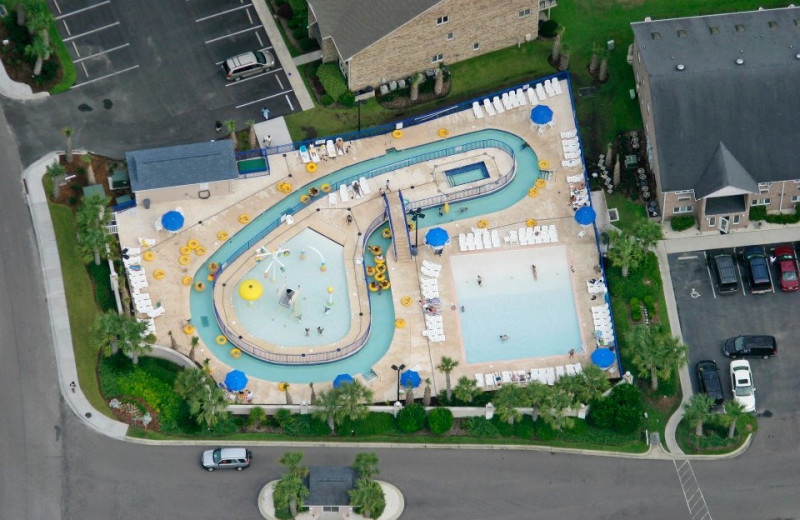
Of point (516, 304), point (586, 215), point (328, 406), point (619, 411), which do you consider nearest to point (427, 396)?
point (328, 406)

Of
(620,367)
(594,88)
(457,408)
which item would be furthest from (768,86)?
(457,408)

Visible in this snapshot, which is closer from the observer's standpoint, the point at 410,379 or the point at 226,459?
the point at 226,459

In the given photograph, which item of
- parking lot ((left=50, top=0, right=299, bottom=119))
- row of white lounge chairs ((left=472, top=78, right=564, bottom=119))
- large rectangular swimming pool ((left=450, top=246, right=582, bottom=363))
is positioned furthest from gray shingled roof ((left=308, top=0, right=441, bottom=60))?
large rectangular swimming pool ((left=450, top=246, right=582, bottom=363))

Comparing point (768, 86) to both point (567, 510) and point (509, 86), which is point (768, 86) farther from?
point (567, 510)

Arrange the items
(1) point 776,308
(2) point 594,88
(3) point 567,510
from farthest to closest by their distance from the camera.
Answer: (2) point 594,88 < (1) point 776,308 < (3) point 567,510

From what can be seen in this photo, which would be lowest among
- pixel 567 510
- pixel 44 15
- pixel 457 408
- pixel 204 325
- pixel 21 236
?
pixel 567 510

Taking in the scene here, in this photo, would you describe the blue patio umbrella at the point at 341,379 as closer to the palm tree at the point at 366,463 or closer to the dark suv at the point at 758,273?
the palm tree at the point at 366,463

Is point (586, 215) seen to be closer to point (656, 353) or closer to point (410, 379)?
point (656, 353)

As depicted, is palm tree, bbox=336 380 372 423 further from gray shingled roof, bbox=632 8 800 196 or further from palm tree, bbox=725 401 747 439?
gray shingled roof, bbox=632 8 800 196
